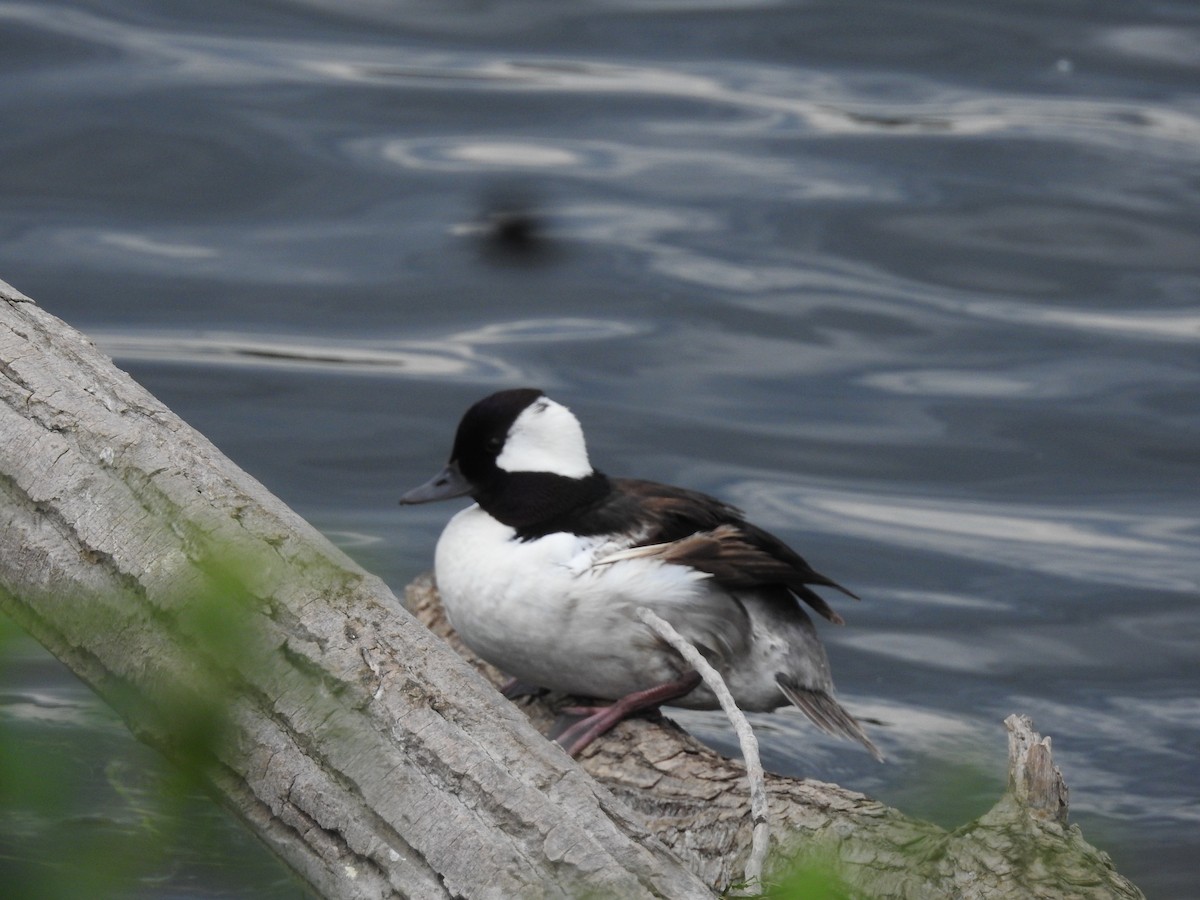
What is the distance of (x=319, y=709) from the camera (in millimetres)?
2111

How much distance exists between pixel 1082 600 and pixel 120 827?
6.71 m

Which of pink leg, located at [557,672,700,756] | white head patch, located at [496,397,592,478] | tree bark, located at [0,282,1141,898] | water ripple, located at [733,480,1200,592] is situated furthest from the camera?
water ripple, located at [733,480,1200,592]

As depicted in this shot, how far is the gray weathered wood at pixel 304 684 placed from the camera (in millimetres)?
1822

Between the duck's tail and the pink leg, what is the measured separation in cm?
37

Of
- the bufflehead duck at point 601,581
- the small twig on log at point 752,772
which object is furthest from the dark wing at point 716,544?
the small twig on log at point 752,772

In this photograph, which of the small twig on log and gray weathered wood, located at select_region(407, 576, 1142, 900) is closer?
the small twig on log

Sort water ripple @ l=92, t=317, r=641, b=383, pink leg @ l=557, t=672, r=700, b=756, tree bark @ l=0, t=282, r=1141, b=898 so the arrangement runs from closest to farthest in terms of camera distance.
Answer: tree bark @ l=0, t=282, r=1141, b=898 → pink leg @ l=557, t=672, r=700, b=756 → water ripple @ l=92, t=317, r=641, b=383

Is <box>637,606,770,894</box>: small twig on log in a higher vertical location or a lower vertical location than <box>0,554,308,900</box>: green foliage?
lower

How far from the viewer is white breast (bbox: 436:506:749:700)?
4207 millimetres

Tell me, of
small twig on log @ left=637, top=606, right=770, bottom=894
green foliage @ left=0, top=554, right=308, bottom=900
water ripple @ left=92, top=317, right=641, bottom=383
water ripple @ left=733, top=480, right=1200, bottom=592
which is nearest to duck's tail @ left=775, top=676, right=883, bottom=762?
small twig on log @ left=637, top=606, right=770, bottom=894

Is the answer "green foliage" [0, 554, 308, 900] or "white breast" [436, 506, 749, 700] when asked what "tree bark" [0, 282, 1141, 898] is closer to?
"green foliage" [0, 554, 308, 900]

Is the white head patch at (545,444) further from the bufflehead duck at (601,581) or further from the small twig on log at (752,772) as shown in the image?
the small twig on log at (752,772)

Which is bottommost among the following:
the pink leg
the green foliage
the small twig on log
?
the pink leg

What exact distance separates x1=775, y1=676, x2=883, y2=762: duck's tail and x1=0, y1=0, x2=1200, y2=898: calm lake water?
483 millimetres
